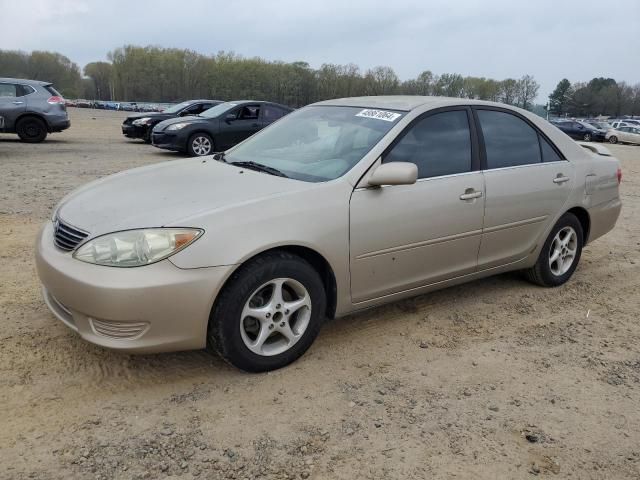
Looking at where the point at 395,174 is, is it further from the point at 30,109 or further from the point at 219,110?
the point at 30,109

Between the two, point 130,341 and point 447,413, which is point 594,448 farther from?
point 130,341

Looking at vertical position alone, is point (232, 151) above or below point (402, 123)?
below

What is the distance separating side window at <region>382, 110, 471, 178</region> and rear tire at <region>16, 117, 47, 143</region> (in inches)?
505

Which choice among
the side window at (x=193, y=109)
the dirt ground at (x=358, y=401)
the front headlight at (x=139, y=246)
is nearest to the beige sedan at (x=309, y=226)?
the front headlight at (x=139, y=246)

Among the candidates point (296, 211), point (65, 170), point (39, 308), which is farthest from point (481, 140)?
point (65, 170)

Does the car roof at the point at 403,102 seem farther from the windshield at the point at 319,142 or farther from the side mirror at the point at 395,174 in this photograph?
the side mirror at the point at 395,174

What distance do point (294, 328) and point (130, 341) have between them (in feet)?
3.01

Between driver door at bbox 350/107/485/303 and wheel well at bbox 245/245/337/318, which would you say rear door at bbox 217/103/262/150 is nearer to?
driver door at bbox 350/107/485/303

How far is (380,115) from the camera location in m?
3.92

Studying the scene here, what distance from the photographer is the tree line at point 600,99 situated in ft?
333

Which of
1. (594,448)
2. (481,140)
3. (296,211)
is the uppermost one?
(481,140)

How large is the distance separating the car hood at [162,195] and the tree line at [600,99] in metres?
113

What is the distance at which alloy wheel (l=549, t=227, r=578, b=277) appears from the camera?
15.8 ft

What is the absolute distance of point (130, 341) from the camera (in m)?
2.87
